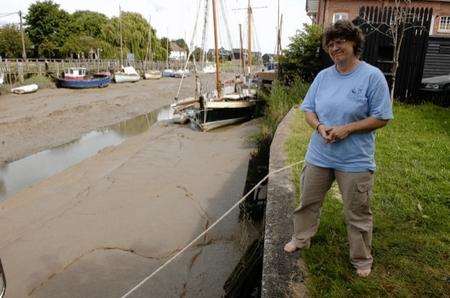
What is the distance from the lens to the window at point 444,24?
2575 centimetres

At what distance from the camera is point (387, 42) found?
39.5 ft

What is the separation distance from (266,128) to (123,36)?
50.9m

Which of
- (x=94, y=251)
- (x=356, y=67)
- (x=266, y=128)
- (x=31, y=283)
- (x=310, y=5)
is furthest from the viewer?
(x=310, y=5)

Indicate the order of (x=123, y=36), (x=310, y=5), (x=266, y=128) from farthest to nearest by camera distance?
(x=123, y=36) → (x=310, y=5) → (x=266, y=128)

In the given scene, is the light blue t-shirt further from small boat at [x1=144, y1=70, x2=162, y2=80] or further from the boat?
small boat at [x1=144, y1=70, x2=162, y2=80]

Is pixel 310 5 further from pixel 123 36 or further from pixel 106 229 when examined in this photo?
pixel 123 36

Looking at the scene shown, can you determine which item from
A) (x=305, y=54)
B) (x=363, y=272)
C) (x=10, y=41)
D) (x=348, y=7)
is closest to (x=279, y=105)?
(x=305, y=54)

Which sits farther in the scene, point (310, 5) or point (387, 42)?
point (310, 5)

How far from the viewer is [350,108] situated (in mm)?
2771

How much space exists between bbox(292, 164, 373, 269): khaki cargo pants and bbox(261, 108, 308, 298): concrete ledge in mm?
277

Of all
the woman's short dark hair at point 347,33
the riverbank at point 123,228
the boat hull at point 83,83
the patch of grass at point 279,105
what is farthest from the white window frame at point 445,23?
the boat hull at point 83,83

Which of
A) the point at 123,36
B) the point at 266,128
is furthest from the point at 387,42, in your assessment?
the point at 123,36

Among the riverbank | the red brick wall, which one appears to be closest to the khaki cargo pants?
the riverbank

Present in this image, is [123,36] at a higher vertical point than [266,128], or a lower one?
higher
